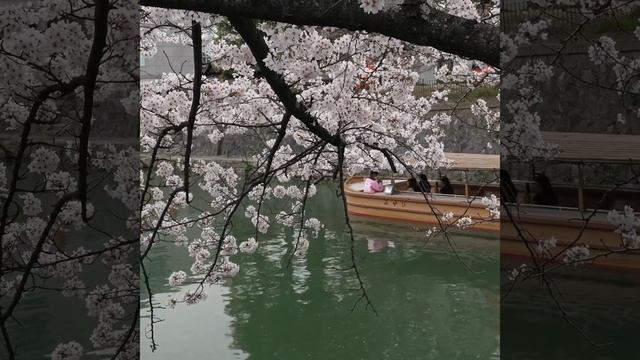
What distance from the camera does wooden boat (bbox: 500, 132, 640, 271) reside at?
2.61ft

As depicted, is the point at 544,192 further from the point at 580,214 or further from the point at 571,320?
the point at 571,320

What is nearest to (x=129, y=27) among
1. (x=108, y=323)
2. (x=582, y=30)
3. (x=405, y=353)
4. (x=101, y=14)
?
(x=101, y=14)

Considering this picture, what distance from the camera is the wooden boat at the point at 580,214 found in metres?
0.79

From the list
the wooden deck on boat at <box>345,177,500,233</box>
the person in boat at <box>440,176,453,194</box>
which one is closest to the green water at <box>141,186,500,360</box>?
the wooden deck on boat at <box>345,177,500,233</box>

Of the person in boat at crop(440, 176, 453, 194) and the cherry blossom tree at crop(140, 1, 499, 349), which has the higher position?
the cherry blossom tree at crop(140, 1, 499, 349)

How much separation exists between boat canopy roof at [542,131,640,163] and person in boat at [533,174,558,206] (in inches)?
1.2

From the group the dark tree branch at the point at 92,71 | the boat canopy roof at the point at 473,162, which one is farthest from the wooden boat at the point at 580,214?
the boat canopy roof at the point at 473,162

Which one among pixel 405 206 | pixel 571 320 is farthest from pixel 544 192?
pixel 405 206

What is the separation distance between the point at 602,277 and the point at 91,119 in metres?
0.76

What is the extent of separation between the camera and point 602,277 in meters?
0.77

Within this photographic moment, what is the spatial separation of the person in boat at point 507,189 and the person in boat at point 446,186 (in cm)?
620

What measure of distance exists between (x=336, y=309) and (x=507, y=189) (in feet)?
11.4

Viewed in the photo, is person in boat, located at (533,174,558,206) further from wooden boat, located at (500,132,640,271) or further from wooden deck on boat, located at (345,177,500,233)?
wooden deck on boat, located at (345,177,500,233)

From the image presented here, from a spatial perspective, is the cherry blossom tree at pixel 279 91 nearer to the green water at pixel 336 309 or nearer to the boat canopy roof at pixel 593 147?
the boat canopy roof at pixel 593 147
